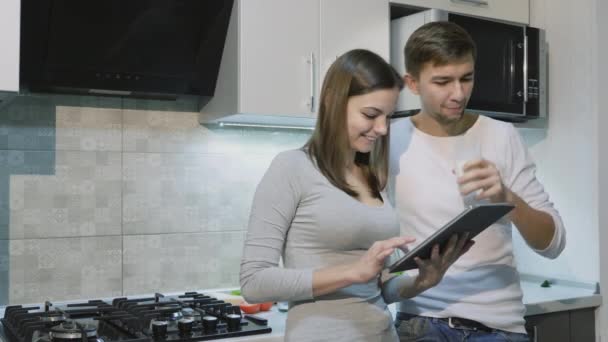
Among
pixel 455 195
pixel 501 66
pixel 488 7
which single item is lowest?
pixel 455 195

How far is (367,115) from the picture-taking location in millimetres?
1290

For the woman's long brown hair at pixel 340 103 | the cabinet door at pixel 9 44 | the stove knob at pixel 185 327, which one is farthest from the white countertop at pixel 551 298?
the cabinet door at pixel 9 44

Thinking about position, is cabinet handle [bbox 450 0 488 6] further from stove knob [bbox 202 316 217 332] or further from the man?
stove knob [bbox 202 316 217 332]

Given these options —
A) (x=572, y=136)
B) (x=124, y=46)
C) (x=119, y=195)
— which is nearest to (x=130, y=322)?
(x=119, y=195)

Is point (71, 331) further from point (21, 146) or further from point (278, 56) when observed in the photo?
point (278, 56)

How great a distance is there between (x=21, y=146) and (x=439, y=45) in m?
1.34

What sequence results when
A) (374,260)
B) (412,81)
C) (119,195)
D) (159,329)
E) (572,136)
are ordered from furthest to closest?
1. (572,136)
2. (119,195)
3. (159,329)
4. (412,81)
5. (374,260)

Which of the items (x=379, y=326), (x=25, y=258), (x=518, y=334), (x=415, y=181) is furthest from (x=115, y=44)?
(x=518, y=334)

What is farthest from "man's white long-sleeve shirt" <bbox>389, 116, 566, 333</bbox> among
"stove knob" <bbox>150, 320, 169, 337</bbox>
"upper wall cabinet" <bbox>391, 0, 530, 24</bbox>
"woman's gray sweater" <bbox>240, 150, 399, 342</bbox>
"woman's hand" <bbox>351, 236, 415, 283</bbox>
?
"upper wall cabinet" <bbox>391, 0, 530, 24</bbox>

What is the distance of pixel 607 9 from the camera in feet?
8.65

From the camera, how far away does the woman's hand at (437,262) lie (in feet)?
4.11

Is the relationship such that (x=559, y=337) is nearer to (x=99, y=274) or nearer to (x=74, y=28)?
(x=99, y=274)

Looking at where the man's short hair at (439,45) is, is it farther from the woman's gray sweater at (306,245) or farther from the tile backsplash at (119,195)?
the tile backsplash at (119,195)

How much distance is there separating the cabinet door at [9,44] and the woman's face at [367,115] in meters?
0.92
